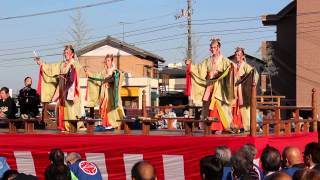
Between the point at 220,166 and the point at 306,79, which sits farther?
the point at 306,79

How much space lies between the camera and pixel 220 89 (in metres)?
10.2

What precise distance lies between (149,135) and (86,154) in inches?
45.5

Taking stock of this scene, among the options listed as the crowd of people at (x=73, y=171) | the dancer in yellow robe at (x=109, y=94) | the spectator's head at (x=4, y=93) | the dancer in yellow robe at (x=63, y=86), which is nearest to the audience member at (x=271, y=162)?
the crowd of people at (x=73, y=171)

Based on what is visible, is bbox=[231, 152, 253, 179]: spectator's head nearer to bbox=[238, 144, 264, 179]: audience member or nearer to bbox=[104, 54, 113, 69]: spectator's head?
bbox=[238, 144, 264, 179]: audience member

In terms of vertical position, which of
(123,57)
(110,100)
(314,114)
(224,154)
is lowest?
(224,154)

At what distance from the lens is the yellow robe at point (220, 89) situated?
33.5 feet

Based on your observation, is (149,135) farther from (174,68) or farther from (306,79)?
(174,68)

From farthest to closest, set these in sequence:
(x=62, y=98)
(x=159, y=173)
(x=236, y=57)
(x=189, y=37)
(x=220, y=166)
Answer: (x=189, y=37), (x=62, y=98), (x=236, y=57), (x=159, y=173), (x=220, y=166)

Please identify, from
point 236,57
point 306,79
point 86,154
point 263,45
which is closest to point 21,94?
point 86,154

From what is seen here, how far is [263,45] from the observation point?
30109mm

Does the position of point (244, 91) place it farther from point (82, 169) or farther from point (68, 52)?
point (82, 169)

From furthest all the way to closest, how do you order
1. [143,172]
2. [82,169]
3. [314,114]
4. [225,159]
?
[314,114], [82,169], [225,159], [143,172]

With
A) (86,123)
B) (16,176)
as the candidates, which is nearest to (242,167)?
(16,176)

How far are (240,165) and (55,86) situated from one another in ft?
22.6
